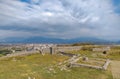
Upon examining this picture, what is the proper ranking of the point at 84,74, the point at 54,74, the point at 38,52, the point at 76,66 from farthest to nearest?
the point at 38,52
the point at 76,66
the point at 84,74
the point at 54,74

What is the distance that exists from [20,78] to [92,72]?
45.0ft

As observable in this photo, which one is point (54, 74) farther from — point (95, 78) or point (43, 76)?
point (95, 78)

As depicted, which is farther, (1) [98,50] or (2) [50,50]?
(1) [98,50]

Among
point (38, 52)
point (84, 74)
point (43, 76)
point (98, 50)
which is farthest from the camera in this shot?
point (98, 50)

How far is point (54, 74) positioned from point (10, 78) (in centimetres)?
718

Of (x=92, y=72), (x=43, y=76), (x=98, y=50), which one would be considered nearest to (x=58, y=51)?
(x=98, y=50)

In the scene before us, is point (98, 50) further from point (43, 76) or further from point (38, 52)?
point (43, 76)

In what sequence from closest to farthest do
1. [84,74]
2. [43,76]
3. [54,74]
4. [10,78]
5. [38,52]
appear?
[10,78]
[43,76]
[54,74]
[84,74]
[38,52]

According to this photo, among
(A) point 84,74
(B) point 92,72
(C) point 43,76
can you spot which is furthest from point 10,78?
(B) point 92,72

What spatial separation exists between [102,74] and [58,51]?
41425 millimetres

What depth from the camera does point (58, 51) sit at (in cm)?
7188

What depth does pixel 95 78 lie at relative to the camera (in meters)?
28.4

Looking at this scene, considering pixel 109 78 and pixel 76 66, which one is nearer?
pixel 109 78

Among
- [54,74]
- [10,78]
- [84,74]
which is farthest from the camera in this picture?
[84,74]
